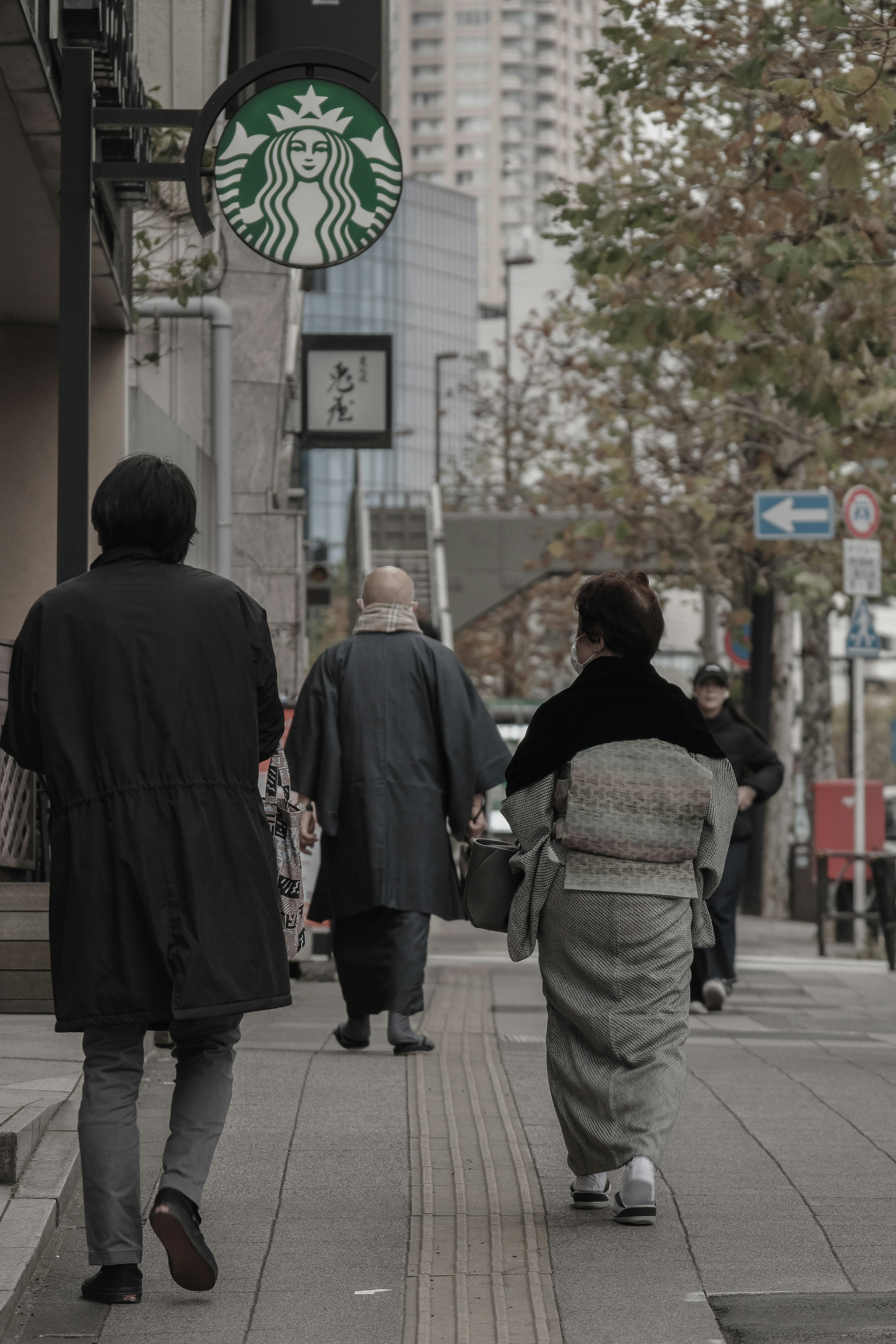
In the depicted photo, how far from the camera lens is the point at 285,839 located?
15.9 ft

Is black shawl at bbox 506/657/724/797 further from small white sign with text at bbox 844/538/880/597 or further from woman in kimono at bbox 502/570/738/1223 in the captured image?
small white sign with text at bbox 844/538/880/597

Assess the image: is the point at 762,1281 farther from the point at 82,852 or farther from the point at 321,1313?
the point at 82,852

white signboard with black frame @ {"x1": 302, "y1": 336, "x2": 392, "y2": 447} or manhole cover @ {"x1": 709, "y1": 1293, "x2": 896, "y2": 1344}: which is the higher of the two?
white signboard with black frame @ {"x1": 302, "y1": 336, "x2": 392, "y2": 447}

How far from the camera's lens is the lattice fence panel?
29.7 feet

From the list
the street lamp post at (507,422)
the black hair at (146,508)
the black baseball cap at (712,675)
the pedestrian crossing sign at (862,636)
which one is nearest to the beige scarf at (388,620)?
the black baseball cap at (712,675)

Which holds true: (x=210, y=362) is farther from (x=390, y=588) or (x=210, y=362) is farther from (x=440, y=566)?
(x=440, y=566)

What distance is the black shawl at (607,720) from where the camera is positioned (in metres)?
5.27

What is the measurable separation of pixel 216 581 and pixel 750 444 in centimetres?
1705

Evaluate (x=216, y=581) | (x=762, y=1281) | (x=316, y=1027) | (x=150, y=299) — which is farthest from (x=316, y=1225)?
(x=150, y=299)

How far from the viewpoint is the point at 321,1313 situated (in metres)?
4.33

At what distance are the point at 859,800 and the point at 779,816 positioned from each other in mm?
5910

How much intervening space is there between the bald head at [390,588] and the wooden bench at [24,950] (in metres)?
1.82

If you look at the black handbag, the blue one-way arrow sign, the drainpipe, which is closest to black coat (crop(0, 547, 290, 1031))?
the black handbag

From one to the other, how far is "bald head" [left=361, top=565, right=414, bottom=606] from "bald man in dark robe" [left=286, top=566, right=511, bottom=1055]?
3 cm
